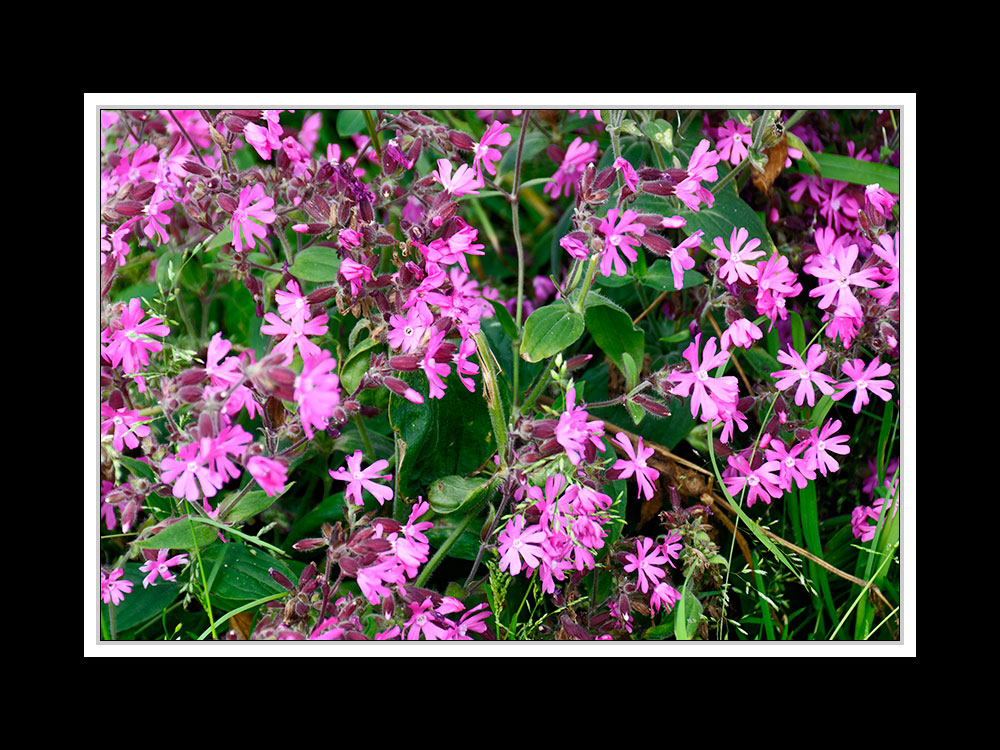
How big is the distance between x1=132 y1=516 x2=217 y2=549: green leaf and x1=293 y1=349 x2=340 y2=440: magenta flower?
0.88ft

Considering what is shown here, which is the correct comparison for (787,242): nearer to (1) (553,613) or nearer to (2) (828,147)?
(2) (828,147)

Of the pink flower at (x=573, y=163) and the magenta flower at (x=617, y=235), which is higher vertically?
the pink flower at (x=573, y=163)

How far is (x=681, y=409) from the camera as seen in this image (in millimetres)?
1278

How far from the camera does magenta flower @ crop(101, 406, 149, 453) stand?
1.12 metres

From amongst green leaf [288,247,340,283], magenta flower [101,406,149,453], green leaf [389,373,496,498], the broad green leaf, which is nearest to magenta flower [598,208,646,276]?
green leaf [389,373,496,498]

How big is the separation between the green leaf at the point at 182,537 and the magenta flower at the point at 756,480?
0.73m

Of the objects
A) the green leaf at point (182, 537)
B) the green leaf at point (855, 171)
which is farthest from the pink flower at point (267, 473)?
the green leaf at point (855, 171)

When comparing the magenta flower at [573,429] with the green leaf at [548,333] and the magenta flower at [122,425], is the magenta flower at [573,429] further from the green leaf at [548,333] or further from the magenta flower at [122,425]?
the magenta flower at [122,425]

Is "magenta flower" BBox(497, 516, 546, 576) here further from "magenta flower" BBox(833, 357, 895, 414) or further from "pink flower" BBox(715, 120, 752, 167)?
"pink flower" BBox(715, 120, 752, 167)

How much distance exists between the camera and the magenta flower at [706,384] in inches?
44.8

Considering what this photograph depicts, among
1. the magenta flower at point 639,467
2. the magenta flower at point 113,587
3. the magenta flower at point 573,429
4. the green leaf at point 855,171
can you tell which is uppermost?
the green leaf at point 855,171

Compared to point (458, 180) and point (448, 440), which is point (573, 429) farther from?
point (458, 180)

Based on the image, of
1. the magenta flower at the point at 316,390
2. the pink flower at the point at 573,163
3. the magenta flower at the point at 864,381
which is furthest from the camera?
the pink flower at the point at 573,163
